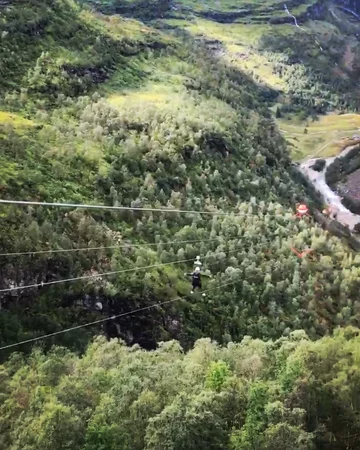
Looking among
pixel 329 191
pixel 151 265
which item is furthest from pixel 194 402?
pixel 329 191

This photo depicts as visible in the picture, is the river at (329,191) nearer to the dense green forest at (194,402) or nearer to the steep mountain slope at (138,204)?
the steep mountain slope at (138,204)

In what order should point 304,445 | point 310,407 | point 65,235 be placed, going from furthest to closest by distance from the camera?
point 65,235 → point 310,407 → point 304,445

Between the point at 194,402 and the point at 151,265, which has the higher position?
the point at 194,402

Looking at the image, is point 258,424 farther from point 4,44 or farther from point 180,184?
point 4,44

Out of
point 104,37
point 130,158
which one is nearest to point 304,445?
point 130,158

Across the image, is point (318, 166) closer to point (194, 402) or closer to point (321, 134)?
point (321, 134)
